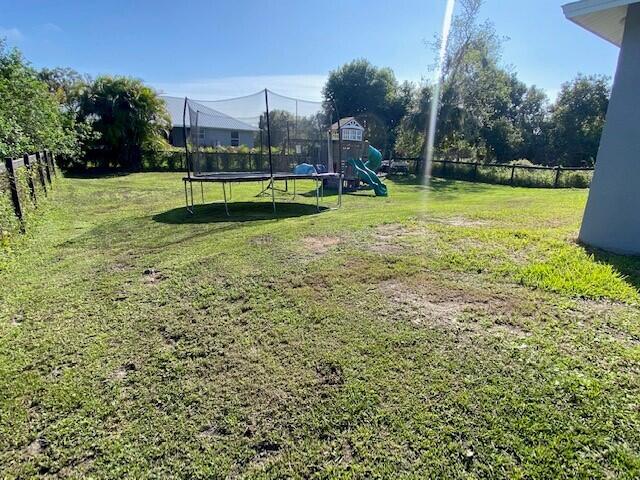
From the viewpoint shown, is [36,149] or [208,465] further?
[36,149]

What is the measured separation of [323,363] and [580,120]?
35386 millimetres

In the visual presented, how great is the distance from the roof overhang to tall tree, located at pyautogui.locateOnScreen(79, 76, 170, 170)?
62.1ft

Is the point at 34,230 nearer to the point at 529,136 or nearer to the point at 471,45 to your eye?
the point at 471,45

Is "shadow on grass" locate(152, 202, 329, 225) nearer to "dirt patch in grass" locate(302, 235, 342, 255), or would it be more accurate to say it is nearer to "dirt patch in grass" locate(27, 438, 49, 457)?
"dirt patch in grass" locate(302, 235, 342, 255)

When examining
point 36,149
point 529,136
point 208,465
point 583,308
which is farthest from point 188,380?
point 529,136

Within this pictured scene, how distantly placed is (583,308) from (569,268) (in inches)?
38.9

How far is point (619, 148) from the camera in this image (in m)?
4.28

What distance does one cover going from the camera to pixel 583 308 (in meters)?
2.87

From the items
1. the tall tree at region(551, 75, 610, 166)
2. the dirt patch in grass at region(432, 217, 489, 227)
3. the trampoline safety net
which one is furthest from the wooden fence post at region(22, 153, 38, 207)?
the tall tree at region(551, 75, 610, 166)

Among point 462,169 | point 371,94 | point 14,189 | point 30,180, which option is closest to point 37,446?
point 14,189

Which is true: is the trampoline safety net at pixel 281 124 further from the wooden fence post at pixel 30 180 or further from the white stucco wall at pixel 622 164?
the white stucco wall at pixel 622 164

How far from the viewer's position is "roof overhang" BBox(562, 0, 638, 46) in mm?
4102

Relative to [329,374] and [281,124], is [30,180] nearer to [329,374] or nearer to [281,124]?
[281,124]

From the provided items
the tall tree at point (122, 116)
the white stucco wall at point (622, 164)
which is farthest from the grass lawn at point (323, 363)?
the tall tree at point (122, 116)
